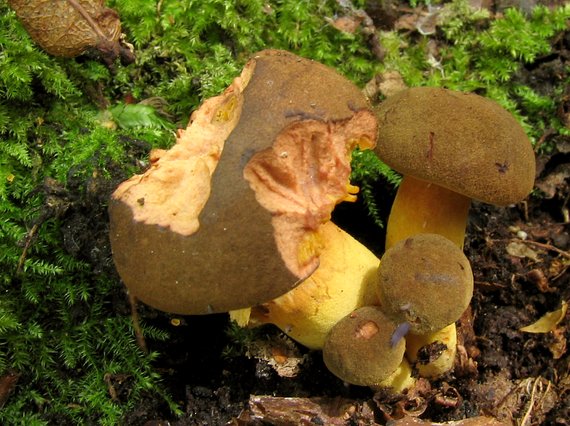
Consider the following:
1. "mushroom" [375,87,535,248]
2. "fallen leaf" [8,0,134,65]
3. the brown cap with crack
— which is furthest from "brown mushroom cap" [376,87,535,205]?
"fallen leaf" [8,0,134,65]

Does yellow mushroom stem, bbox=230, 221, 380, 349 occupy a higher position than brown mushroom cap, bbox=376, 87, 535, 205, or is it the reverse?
brown mushroom cap, bbox=376, 87, 535, 205

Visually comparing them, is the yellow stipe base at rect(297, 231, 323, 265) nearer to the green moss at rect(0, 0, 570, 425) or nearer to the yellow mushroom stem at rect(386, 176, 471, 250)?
the yellow mushroom stem at rect(386, 176, 471, 250)

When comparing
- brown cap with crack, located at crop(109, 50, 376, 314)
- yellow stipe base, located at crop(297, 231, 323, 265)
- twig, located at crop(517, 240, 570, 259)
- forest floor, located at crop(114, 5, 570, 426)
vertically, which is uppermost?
A: brown cap with crack, located at crop(109, 50, 376, 314)

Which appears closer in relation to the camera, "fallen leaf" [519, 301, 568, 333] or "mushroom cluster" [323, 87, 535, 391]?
"mushroom cluster" [323, 87, 535, 391]

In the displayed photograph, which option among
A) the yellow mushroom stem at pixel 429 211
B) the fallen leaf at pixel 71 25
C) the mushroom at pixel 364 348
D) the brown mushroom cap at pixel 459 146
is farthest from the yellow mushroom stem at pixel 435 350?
the fallen leaf at pixel 71 25

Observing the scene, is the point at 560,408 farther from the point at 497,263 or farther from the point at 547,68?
the point at 547,68

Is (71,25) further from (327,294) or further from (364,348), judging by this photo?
(364,348)

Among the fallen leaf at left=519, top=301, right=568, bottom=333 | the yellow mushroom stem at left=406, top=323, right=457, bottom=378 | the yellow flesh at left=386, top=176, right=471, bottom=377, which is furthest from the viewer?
the fallen leaf at left=519, top=301, right=568, bottom=333
